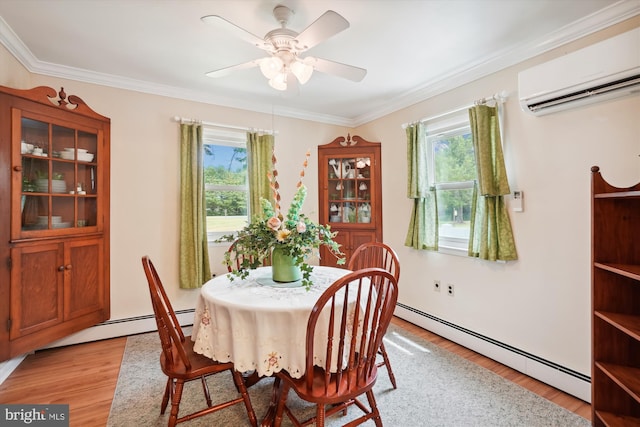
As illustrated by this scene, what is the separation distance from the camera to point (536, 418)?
176 centimetres

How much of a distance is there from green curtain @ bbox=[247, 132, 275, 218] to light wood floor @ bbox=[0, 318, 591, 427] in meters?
1.85

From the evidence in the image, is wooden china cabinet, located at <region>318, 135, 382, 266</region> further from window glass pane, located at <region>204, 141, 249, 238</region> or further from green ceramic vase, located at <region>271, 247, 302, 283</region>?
green ceramic vase, located at <region>271, 247, 302, 283</region>

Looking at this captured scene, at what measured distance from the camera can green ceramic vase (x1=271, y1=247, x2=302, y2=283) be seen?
73.0 inches

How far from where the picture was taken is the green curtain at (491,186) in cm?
232

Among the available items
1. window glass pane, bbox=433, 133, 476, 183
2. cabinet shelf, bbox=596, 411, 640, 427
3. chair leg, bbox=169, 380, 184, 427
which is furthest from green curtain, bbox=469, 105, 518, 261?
chair leg, bbox=169, 380, 184, 427

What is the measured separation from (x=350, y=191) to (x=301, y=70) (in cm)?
211

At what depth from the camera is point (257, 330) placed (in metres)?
1.43

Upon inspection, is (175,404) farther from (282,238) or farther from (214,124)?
(214,124)

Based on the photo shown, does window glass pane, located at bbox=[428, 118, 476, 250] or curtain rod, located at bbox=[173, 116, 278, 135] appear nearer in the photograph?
window glass pane, located at bbox=[428, 118, 476, 250]

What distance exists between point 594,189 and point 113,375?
334 centimetres

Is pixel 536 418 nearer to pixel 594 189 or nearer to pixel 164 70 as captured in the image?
pixel 594 189

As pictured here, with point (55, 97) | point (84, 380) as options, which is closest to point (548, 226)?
point (84, 380)

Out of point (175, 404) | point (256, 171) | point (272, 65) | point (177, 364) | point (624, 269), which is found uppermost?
point (272, 65)

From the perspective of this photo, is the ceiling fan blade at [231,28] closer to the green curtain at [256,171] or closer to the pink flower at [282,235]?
the pink flower at [282,235]
